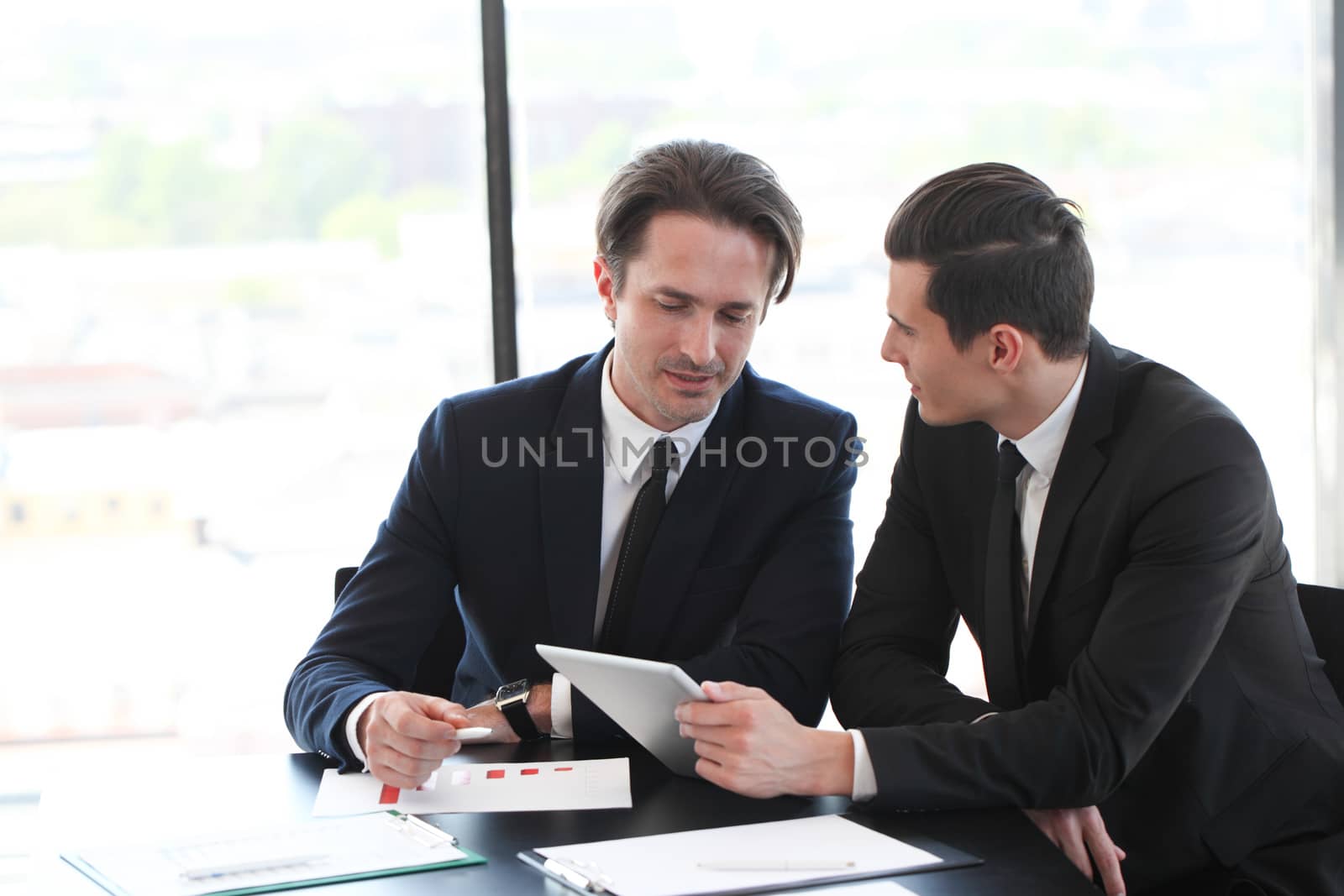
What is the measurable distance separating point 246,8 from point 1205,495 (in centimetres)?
230

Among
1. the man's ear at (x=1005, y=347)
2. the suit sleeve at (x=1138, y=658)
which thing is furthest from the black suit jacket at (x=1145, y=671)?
the man's ear at (x=1005, y=347)

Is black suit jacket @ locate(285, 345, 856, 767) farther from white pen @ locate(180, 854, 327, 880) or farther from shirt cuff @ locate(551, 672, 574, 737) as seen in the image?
white pen @ locate(180, 854, 327, 880)

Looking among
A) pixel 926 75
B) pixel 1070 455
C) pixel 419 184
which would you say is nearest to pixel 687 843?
pixel 1070 455

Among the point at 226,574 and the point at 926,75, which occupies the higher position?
the point at 926,75

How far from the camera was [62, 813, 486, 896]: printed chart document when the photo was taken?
135 cm

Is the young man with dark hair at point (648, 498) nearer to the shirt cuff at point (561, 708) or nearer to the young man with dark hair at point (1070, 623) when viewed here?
the shirt cuff at point (561, 708)

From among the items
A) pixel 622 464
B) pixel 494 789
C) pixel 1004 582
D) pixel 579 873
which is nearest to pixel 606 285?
pixel 622 464

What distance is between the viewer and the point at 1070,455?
6.05 ft

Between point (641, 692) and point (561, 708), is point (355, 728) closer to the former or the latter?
point (561, 708)

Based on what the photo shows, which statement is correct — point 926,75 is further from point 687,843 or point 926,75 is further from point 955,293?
point 687,843

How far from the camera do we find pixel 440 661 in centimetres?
231

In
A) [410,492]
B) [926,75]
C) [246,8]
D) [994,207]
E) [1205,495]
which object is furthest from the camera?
[926,75]

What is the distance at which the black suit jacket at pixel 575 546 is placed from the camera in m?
2.10

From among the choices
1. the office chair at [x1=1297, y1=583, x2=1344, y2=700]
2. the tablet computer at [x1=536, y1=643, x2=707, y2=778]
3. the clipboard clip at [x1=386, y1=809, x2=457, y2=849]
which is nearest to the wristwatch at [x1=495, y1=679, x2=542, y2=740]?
the tablet computer at [x1=536, y1=643, x2=707, y2=778]
